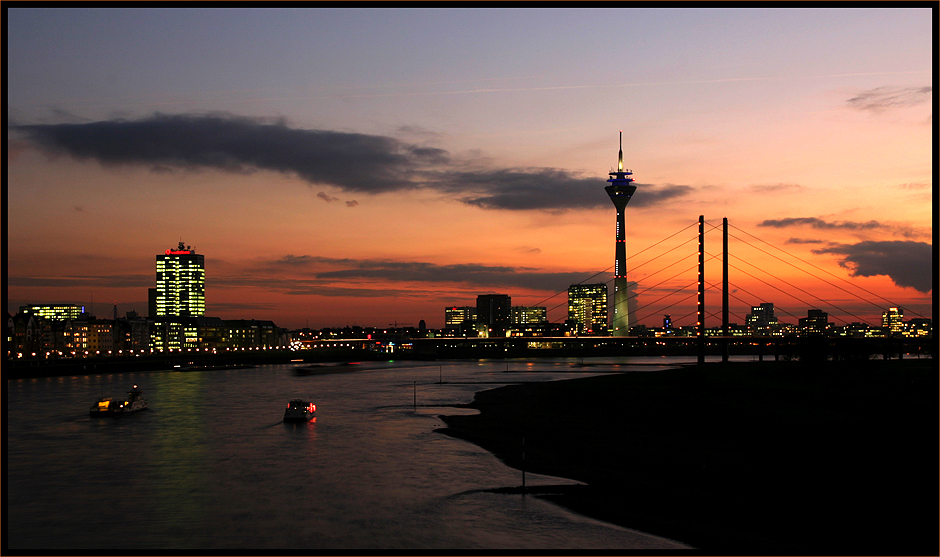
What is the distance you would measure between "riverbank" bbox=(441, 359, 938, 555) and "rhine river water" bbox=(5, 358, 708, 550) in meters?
1.93

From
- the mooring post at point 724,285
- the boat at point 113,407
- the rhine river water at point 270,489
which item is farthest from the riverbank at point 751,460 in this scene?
the mooring post at point 724,285

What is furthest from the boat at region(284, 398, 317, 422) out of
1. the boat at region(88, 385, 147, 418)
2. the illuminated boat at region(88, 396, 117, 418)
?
the illuminated boat at region(88, 396, 117, 418)

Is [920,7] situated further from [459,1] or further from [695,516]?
[695,516]

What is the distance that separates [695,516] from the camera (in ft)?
74.7

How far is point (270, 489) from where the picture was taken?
3009cm

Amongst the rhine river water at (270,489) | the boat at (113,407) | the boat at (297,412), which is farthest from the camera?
the boat at (113,407)

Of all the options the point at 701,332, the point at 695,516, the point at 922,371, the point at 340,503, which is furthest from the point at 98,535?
the point at 701,332

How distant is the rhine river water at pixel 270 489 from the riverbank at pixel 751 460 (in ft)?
6.34

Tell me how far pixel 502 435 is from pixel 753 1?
3445cm

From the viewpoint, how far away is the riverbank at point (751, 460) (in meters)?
20.5

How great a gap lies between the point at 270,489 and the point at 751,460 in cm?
1925

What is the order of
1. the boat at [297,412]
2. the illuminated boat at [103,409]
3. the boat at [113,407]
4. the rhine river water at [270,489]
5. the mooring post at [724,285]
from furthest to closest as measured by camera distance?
the mooring post at [724,285], the boat at [113,407], the illuminated boat at [103,409], the boat at [297,412], the rhine river water at [270,489]

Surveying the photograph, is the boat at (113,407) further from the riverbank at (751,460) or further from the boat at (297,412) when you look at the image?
the riverbank at (751,460)

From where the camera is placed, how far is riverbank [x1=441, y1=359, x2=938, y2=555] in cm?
2045
